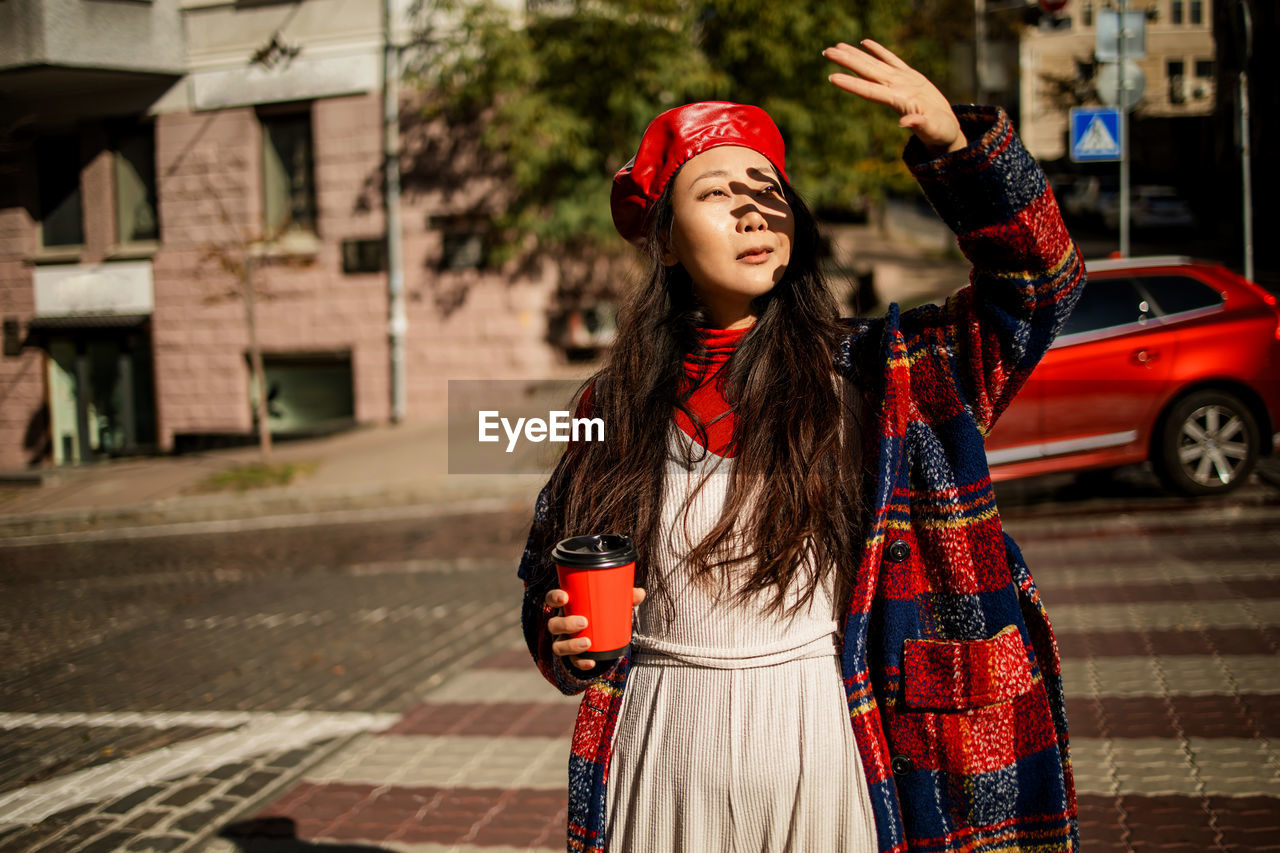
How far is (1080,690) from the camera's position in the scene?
4668mm

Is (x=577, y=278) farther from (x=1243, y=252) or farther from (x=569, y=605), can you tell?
(x=569, y=605)

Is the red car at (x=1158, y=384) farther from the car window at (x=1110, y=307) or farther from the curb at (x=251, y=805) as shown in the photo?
the curb at (x=251, y=805)

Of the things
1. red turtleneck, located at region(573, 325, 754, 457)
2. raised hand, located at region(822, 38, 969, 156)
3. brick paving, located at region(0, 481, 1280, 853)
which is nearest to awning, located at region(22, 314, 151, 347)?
brick paving, located at region(0, 481, 1280, 853)

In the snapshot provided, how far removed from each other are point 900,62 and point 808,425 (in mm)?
575

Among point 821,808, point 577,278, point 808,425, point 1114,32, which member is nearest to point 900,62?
point 808,425

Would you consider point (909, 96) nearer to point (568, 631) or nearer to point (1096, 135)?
point (568, 631)

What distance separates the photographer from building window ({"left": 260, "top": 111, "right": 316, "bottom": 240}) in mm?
17188

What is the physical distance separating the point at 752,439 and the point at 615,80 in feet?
44.1

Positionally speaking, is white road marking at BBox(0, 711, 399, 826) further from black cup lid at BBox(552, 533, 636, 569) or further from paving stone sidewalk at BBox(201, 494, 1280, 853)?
black cup lid at BBox(552, 533, 636, 569)

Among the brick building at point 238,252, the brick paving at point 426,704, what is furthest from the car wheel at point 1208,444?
the brick building at point 238,252

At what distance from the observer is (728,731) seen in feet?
→ 5.53

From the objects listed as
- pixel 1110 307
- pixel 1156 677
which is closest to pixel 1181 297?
pixel 1110 307

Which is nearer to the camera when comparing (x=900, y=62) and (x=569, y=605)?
(x=900, y=62)

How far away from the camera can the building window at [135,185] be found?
17219 millimetres
